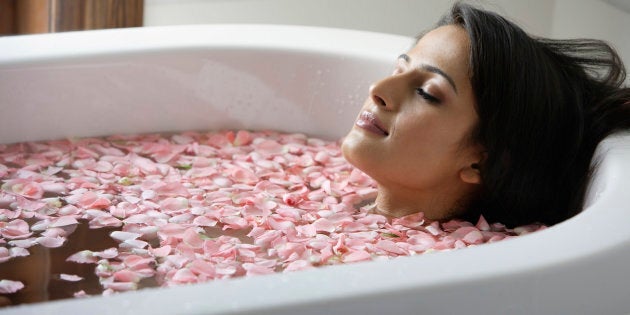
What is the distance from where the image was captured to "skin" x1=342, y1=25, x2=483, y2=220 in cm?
173

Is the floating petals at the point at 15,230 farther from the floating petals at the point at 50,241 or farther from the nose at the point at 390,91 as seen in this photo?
the nose at the point at 390,91

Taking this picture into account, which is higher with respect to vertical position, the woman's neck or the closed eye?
the closed eye

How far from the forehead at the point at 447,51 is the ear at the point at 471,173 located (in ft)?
0.56

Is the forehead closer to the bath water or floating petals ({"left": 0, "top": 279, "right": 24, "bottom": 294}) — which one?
the bath water

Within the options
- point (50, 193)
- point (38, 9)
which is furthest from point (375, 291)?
point (38, 9)

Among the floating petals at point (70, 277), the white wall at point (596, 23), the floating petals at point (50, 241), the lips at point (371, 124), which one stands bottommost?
the floating petals at point (50, 241)

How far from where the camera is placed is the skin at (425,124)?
1.73 m

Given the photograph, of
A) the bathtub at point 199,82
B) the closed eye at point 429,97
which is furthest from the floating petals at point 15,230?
the closed eye at point 429,97

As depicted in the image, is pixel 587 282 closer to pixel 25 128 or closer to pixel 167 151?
pixel 167 151

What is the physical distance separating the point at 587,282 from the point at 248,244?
67 cm

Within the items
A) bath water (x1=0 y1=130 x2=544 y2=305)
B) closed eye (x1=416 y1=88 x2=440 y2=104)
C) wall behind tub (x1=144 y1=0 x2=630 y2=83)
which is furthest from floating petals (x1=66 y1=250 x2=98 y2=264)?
wall behind tub (x1=144 y1=0 x2=630 y2=83)

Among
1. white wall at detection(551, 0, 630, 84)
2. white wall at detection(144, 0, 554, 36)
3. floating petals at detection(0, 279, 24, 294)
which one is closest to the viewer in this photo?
floating petals at detection(0, 279, 24, 294)

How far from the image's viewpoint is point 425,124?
1.74 meters

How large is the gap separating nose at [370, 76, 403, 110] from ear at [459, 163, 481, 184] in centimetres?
18
